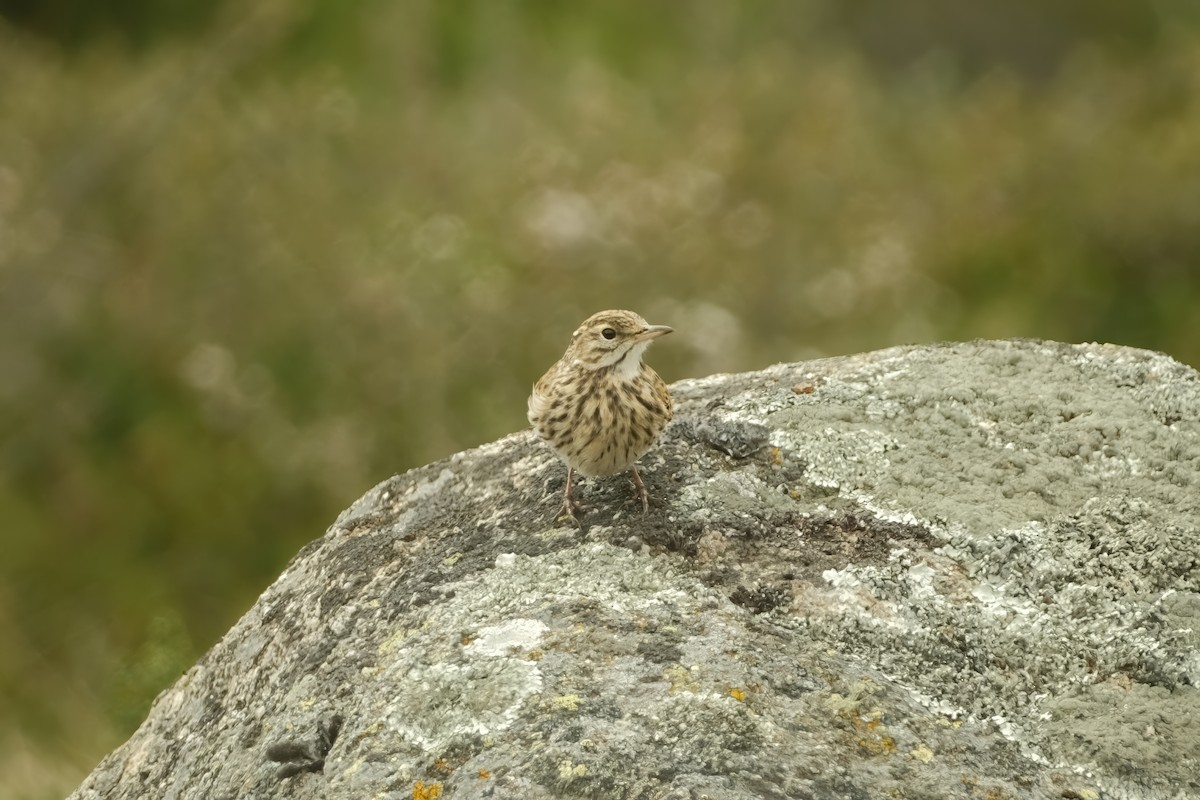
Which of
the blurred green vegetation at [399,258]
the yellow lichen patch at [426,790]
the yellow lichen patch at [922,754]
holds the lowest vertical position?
the yellow lichen patch at [426,790]

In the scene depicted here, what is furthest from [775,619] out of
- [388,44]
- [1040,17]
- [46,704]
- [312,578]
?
[1040,17]

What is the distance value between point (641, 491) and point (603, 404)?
0.36m

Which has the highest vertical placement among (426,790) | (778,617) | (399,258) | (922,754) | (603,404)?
(399,258)

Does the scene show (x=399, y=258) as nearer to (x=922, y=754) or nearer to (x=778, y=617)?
(x=778, y=617)

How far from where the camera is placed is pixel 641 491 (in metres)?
3.79

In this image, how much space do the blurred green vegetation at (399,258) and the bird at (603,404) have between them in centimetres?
242

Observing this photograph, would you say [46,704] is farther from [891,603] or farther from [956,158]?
[956,158]

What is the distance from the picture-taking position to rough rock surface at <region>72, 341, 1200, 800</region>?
2865mm

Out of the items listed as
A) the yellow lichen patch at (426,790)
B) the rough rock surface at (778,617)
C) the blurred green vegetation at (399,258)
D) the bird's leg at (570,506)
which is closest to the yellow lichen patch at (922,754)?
the rough rock surface at (778,617)

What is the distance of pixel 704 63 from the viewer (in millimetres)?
13344

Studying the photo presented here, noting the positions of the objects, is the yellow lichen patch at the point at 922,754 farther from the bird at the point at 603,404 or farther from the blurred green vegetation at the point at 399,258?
the blurred green vegetation at the point at 399,258

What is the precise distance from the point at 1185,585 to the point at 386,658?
1964mm

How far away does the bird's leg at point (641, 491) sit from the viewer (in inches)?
146

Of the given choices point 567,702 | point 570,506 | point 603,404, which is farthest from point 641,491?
point 567,702
